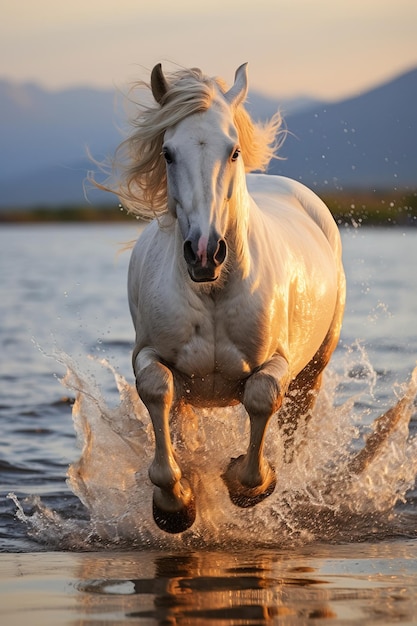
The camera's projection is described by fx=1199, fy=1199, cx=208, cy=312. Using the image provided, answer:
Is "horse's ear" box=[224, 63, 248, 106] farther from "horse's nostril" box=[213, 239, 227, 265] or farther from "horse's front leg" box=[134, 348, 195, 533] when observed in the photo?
"horse's front leg" box=[134, 348, 195, 533]

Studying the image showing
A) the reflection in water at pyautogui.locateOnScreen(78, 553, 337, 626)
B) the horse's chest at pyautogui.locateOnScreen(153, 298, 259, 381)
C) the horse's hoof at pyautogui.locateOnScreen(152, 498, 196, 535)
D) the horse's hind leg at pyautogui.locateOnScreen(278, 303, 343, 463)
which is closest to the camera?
the reflection in water at pyautogui.locateOnScreen(78, 553, 337, 626)

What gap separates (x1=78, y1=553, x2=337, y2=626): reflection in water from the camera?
420cm

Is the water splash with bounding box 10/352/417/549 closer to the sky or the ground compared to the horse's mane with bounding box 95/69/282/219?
closer to the ground

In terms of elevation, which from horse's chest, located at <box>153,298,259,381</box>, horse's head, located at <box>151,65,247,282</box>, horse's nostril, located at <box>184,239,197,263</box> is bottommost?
horse's chest, located at <box>153,298,259,381</box>

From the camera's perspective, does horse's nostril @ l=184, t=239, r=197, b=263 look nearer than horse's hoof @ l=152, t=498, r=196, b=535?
Yes

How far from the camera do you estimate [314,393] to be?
7008mm

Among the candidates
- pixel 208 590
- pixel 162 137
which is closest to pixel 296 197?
pixel 162 137

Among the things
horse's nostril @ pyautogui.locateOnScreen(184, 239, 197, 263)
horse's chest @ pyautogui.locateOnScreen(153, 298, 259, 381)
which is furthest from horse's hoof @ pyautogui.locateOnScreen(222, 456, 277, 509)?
horse's nostril @ pyautogui.locateOnScreen(184, 239, 197, 263)

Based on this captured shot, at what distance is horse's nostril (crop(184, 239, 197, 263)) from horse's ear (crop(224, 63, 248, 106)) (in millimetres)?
857

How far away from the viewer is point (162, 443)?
512cm

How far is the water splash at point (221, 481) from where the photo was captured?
573 cm

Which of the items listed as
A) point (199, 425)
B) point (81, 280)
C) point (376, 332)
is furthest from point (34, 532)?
point (81, 280)

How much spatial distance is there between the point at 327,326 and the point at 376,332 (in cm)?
748

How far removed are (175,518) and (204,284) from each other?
1.06m
